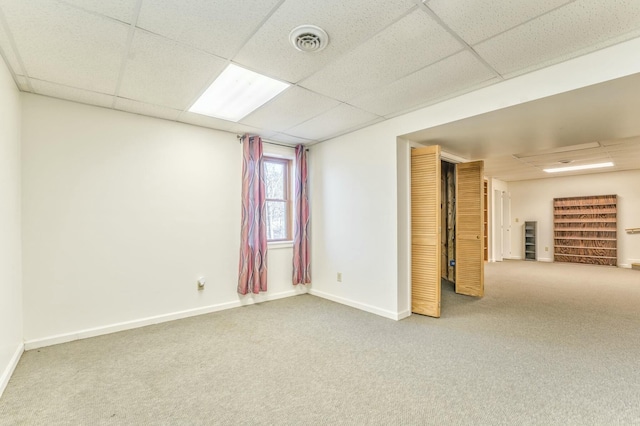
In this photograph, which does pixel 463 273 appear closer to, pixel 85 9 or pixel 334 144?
pixel 334 144

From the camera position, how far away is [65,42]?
6.54 ft

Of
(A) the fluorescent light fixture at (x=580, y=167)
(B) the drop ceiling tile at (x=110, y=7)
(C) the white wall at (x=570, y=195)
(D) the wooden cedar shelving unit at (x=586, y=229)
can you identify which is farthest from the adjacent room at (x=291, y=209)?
(D) the wooden cedar shelving unit at (x=586, y=229)

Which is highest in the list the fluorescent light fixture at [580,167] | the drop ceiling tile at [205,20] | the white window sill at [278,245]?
the drop ceiling tile at [205,20]

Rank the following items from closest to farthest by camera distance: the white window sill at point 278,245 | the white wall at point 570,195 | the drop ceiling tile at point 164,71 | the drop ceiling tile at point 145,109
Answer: the drop ceiling tile at point 164,71 < the drop ceiling tile at point 145,109 < the white window sill at point 278,245 < the white wall at point 570,195

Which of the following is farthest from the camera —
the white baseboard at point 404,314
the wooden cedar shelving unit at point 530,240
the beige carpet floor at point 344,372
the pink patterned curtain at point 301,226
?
the wooden cedar shelving unit at point 530,240

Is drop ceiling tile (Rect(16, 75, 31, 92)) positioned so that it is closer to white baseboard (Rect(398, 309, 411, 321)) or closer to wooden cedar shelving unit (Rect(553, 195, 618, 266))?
white baseboard (Rect(398, 309, 411, 321))

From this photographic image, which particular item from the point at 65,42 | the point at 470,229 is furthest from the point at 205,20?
the point at 470,229

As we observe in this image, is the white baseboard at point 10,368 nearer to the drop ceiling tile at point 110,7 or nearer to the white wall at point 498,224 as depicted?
the drop ceiling tile at point 110,7

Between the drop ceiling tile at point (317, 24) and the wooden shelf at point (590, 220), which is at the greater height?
the drop ceiling tile at point (317, 24)

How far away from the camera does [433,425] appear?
1695mm

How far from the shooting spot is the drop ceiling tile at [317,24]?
1.67m

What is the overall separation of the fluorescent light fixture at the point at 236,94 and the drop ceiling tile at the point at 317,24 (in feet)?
1.02

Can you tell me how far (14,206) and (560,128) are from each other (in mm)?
5203

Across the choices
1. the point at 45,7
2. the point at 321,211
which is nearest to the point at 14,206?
the point at 45,7
